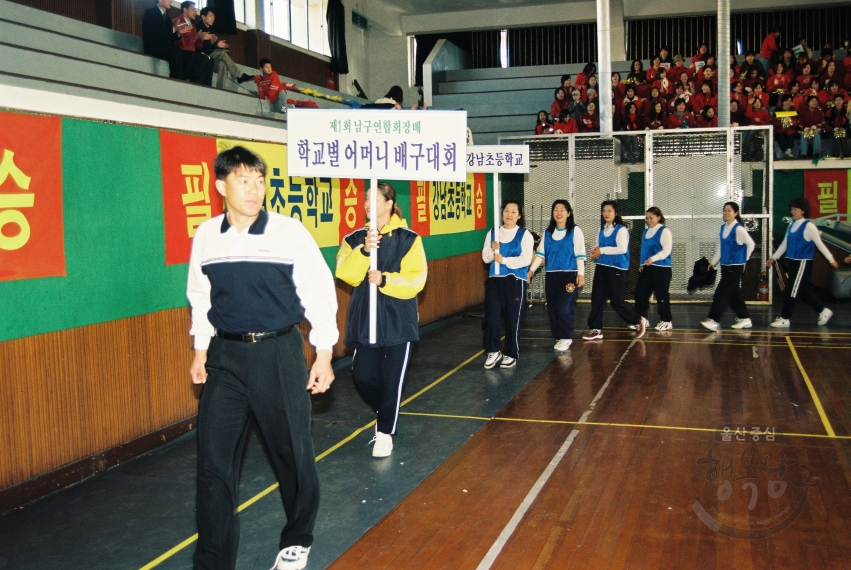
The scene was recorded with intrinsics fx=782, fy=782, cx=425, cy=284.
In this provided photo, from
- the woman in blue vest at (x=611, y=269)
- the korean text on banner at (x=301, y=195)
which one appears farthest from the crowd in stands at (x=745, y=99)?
the korean text on banner at (x=301, y=195)

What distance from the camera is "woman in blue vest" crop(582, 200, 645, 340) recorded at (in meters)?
10.1

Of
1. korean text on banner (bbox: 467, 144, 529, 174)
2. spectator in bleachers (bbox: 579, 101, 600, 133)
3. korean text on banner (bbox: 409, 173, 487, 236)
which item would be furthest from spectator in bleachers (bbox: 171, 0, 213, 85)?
spectator in bleachers (bbox: 579, 101, 600, 133)

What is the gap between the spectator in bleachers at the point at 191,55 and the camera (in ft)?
37.6

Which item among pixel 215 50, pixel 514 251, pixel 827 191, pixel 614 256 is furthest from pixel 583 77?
pixel 514 251

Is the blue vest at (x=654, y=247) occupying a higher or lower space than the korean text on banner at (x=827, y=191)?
lower

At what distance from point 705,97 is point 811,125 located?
222cm

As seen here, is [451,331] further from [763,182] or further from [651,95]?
[651,95]

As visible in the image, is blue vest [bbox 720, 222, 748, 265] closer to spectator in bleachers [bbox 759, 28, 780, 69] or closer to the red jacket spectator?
the red jacket spectator

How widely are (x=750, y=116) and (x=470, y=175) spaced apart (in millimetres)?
6929

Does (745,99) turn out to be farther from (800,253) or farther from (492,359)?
(492,359)

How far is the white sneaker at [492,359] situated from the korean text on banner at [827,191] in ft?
33.7

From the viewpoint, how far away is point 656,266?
34.8ft

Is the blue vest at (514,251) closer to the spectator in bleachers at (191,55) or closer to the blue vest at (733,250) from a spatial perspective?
the blue vest at (733,250)

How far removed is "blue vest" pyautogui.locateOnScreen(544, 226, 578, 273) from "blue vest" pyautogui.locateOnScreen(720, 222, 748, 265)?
8.57 ft
